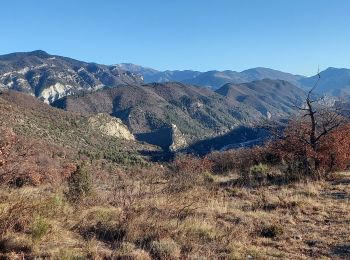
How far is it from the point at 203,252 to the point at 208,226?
1076 mm

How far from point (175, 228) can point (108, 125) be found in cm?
12328

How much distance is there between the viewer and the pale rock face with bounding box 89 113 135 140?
120250 mm

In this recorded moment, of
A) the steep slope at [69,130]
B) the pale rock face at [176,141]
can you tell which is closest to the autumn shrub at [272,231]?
the steep slope at [69,130]

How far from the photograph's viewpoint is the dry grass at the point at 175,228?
19.7 ft

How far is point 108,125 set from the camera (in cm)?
12850

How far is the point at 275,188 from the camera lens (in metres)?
11.4

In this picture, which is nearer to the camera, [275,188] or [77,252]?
[77,252]

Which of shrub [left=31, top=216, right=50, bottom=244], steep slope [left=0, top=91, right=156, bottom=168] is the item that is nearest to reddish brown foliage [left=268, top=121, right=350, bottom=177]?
shrub [left=31, top=216, right=50, bottom=244]

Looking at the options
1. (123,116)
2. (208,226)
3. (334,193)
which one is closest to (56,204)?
(208,226)

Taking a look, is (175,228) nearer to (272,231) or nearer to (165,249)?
(165,249)

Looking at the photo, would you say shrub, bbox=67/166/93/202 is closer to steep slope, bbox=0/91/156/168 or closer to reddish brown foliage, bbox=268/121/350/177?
reddish brown foliage, bbox=268/121/350/177

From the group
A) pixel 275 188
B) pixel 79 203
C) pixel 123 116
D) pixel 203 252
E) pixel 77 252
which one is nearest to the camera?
pixel 77 252

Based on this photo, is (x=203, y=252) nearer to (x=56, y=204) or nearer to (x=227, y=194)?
(x=56, y=204)

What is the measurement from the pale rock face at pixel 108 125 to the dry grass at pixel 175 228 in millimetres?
108363
